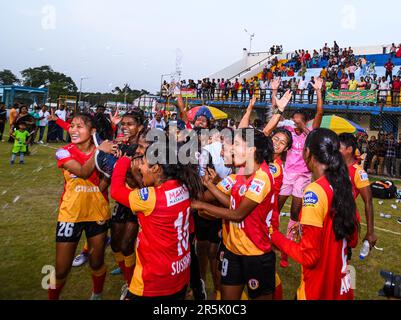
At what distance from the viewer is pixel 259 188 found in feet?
9.11

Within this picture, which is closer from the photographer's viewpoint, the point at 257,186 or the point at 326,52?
the point at 257,186

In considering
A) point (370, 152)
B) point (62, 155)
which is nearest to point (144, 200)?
point (62, 155)

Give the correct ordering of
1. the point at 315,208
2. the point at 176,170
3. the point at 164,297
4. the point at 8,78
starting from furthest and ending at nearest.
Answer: the point at 8,78 → the point at 176,170 → the point at 164,297 → the point at 315,208

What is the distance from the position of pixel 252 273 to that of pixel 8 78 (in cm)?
10788

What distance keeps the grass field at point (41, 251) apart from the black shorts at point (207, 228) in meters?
0.86

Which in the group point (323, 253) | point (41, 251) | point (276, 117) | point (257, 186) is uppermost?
point (276, 117)

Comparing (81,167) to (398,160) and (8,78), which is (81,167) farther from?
(8,78)

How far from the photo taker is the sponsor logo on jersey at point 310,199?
2322 millimetres

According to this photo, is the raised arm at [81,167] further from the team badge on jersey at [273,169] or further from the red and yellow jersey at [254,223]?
the team badge on jersey at [273,169]

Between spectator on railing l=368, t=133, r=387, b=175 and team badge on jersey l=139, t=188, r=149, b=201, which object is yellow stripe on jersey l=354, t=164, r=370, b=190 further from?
spectator on railing l=368, t=133, r=387, b=175
